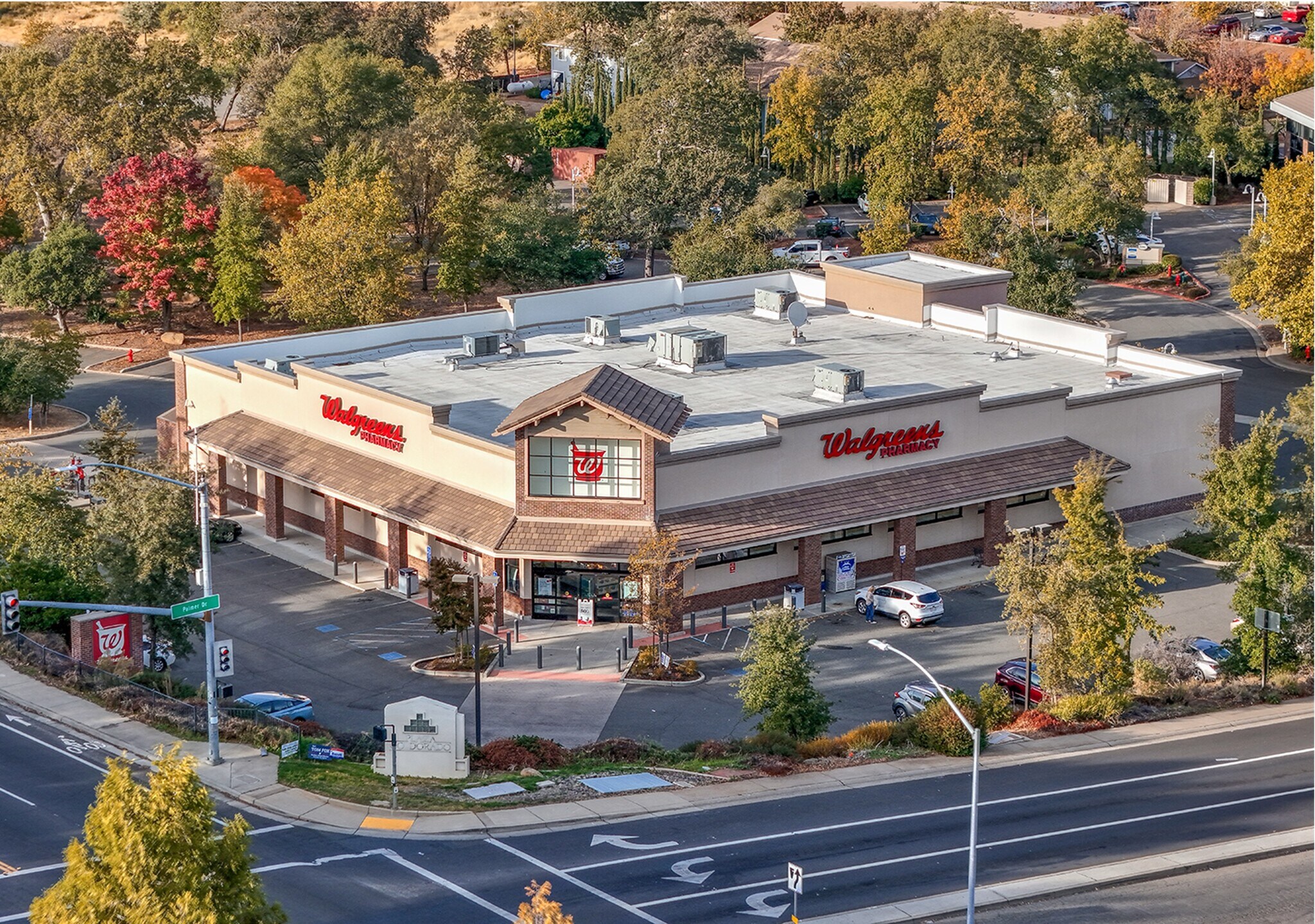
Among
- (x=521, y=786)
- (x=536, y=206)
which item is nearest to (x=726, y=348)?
(x=536, y=206)

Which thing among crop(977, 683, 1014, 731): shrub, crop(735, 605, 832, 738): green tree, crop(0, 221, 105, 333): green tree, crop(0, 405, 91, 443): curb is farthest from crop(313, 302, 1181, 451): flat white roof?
crop(0, 221, 105, 333): green tree

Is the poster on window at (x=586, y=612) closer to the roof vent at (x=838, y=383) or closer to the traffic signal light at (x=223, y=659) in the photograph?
the roof vent at (x=838, y=383)

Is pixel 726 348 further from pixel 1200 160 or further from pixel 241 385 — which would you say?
pixel 1200 160

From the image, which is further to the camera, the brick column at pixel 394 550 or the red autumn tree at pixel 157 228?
the red autumn tree at pixel 157 228

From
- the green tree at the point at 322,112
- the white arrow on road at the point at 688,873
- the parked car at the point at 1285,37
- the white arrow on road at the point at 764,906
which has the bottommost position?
the white arrow on road at the point at 688,873

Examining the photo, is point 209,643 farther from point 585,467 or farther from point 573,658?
point 585,467

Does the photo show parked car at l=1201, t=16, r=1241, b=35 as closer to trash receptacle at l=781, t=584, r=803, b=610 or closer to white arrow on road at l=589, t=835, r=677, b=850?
trash receptacle at l=781, t=584, r=803, b=610

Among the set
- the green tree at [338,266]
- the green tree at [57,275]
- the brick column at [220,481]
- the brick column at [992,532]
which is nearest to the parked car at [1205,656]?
the brick column at [992,532]
